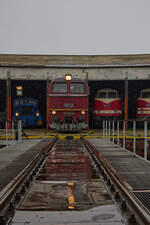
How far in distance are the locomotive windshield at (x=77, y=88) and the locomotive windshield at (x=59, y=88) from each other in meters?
0.44

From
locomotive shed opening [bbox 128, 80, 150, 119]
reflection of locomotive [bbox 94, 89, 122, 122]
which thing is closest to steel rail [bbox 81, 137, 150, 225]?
reflection of locomotive [bbox 94, 89, 122, 122]

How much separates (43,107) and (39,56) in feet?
19.9

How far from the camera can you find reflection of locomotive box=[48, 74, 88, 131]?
1576 centimetres

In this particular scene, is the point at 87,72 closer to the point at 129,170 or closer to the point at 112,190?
the point at 129,170

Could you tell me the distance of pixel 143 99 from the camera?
74.6 ft

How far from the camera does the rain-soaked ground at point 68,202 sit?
9.77ft

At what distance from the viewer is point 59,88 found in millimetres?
16516

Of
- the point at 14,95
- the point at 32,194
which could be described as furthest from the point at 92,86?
the point at 32,194

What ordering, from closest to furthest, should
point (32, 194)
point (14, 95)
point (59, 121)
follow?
point (32, 194) < point (59, 121) < point (14, 95)

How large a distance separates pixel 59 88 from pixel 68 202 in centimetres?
1323

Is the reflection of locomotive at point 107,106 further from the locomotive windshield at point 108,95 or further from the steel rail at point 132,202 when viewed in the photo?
the steel rail at point 132,202

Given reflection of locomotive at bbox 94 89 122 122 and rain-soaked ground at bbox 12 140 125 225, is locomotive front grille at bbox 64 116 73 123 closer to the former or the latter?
reflection of locomotive at bbox 94 89 122 122

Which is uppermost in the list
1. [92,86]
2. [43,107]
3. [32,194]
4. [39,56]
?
[39,56]

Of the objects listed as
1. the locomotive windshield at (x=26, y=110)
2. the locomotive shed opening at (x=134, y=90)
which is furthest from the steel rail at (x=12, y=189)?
the locomotive shed opening at (x=134, y=90)
